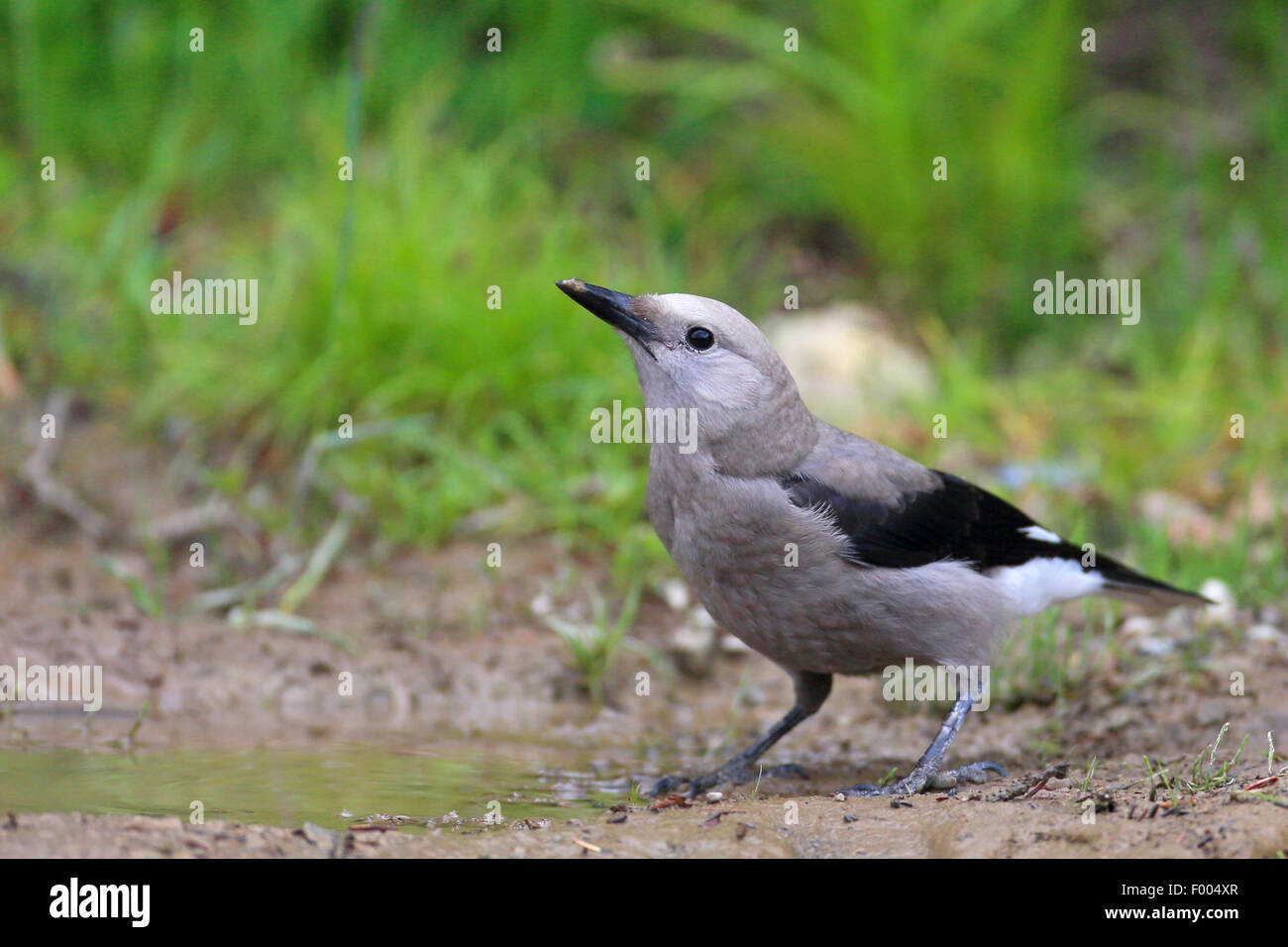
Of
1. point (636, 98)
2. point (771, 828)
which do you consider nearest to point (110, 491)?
point (771, 828)

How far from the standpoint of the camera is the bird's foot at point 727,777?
3.98 m

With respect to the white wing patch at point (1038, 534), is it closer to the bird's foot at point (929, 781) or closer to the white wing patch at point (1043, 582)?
the white wing patch at point (1043, 582)

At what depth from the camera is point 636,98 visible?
9039 millimetres

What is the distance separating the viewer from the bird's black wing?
401cm

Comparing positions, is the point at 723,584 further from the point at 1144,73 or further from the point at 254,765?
the point at 1144,73

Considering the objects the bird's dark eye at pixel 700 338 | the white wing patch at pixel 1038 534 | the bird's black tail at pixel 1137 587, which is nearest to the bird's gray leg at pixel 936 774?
the white wing patch at pixel 1038 534

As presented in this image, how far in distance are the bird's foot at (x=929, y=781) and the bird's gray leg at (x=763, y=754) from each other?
0.31 m

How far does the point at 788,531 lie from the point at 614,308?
809 millimetres

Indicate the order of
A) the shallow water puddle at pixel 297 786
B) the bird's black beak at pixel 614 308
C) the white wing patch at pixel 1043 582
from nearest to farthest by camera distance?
the shallow water puddle at pixel 297 786 < the bird's black beak at pixel 614 308 < the white wing patch at pixel 1043 582

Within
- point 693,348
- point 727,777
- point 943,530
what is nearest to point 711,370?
point 693,348

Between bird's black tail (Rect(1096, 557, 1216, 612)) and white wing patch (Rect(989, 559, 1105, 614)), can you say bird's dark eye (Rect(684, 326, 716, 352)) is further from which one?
bird's black tail (Rect(1096, 557, 1216, 612))

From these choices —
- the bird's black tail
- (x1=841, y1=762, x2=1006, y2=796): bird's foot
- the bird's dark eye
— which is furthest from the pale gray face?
the bird's black tail

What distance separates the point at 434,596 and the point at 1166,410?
359 centimetres

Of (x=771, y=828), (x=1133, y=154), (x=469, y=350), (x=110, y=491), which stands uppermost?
(x=1133, y=154)
